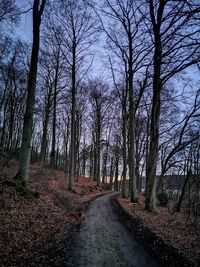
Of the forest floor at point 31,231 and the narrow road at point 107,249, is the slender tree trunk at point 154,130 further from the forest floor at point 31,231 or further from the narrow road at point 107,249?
the forest floor at point 31,231

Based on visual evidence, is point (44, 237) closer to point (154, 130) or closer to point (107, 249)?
point (107, 249)

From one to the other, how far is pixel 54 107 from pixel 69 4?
975 centimetres

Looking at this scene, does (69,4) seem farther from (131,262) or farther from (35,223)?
(131,262)

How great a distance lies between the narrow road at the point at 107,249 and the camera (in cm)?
563

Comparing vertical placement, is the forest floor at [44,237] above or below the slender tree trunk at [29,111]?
below

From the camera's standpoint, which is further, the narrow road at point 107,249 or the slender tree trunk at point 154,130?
the slender tree trunk at point 154,130

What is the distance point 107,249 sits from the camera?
21.9 feet

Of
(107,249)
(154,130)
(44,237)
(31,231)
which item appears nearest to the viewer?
(107,249)

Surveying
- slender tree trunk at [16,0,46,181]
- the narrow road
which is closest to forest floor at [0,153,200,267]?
the narrow road

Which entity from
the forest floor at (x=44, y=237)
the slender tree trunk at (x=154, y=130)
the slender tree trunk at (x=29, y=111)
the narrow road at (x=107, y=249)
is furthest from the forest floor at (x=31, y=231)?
the slender tree trunk at (x=154, y=130)

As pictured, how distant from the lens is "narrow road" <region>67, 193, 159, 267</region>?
5.63m

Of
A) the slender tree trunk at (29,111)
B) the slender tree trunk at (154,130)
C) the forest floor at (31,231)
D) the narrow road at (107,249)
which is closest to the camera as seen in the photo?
the forest floor at (31,231)

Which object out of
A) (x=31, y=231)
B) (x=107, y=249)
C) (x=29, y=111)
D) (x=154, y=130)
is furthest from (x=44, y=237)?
(x=154, y=130)

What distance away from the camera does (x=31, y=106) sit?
11.5 metres
